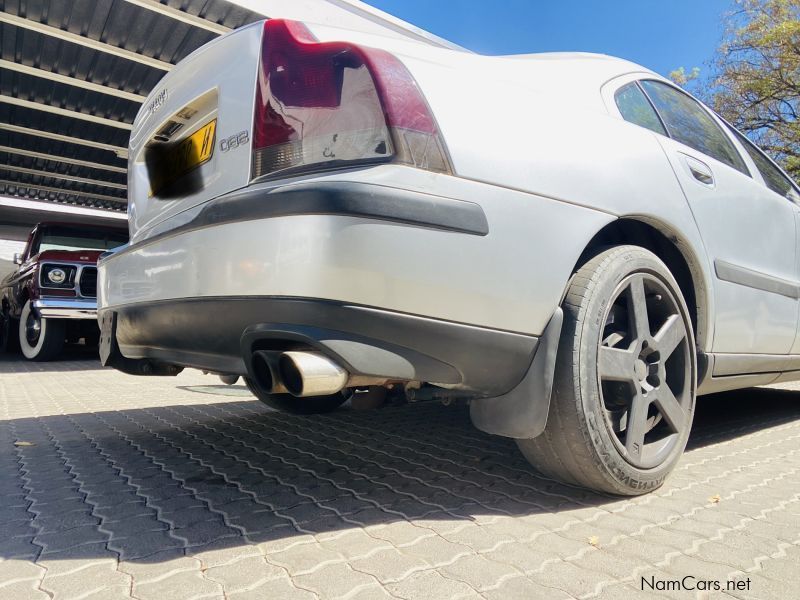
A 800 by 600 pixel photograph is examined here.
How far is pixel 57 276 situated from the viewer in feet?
25.1

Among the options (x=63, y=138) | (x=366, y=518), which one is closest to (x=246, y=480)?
(x=366, y=518)

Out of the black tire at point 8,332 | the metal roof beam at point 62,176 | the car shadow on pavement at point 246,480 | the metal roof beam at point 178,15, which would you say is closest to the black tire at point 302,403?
the car shadow on pavement at point 246,480

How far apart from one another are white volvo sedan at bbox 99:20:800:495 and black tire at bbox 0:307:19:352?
27.2 feet

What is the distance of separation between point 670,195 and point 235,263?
1627 millimetres

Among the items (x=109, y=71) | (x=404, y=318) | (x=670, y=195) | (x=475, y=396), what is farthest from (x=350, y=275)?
(x=109, y=71)

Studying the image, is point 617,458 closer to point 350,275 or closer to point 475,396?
point 475,396

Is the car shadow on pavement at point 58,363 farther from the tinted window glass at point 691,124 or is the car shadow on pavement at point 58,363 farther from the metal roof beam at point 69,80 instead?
the tinted window glass at point 691,124

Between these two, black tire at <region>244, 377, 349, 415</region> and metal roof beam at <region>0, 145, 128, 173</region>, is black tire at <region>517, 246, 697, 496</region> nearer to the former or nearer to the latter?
black tire at <region>244, 377, 349, 415</region>

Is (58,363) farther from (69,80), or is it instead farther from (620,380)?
(620,380)

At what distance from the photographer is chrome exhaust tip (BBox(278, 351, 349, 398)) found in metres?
1.49

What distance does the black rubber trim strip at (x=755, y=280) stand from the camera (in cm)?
252

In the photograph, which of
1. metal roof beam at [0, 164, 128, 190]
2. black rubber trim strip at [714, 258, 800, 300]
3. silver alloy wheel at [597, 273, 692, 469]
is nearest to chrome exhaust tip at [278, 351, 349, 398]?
silver alloy wheel at [597, 273, 692, 469]

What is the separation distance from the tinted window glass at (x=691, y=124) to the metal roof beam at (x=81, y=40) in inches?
270

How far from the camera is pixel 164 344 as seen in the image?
2137mm
